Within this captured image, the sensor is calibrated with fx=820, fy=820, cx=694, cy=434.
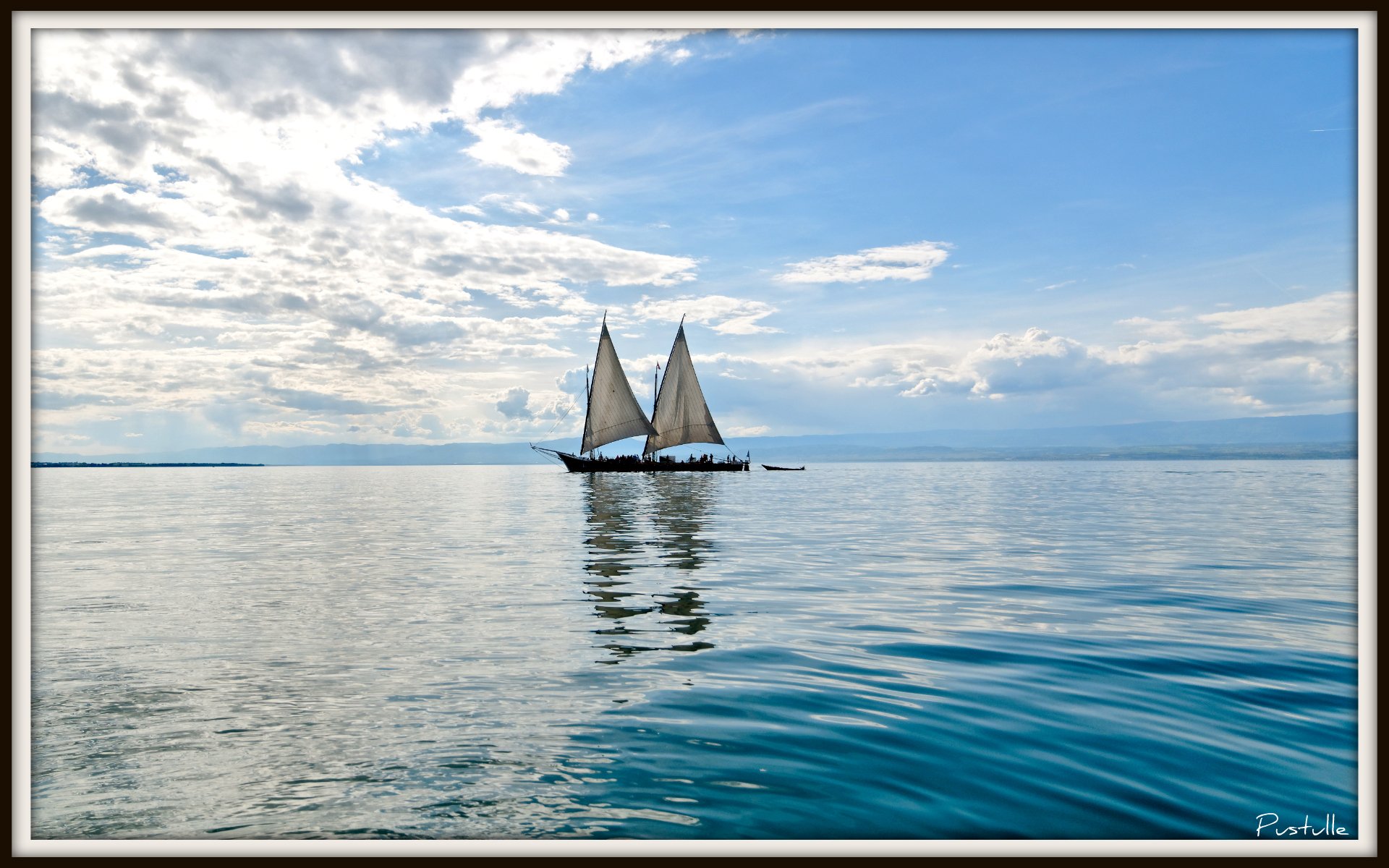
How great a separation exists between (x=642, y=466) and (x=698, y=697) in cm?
14969

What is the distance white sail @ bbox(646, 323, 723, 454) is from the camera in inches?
5625

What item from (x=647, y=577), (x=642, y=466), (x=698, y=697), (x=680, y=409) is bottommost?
(x=642, y=466)

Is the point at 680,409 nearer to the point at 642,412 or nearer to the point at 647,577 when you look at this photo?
the point at 642,412

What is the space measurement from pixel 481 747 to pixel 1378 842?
9.25 metres

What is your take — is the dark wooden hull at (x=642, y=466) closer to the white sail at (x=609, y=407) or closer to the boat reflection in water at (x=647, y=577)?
the white sail at (x=609, y=407)

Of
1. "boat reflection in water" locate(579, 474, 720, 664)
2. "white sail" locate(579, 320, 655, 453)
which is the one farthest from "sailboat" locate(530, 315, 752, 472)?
A: "boat reflection in water" locate(579, 474, 720, 664)

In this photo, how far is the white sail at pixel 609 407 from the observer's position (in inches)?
5226

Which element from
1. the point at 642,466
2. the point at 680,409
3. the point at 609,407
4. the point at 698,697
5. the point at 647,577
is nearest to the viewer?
the point at 698,697

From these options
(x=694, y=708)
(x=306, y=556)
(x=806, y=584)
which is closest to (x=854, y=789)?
(x=694, y=708)

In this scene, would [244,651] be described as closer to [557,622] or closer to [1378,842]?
[557,622]

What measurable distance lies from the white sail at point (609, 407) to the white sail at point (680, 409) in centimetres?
384

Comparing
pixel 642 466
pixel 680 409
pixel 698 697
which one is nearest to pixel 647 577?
pixel 698 697

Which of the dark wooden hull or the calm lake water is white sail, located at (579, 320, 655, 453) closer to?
the dark wooden hull

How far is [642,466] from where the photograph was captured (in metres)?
161
